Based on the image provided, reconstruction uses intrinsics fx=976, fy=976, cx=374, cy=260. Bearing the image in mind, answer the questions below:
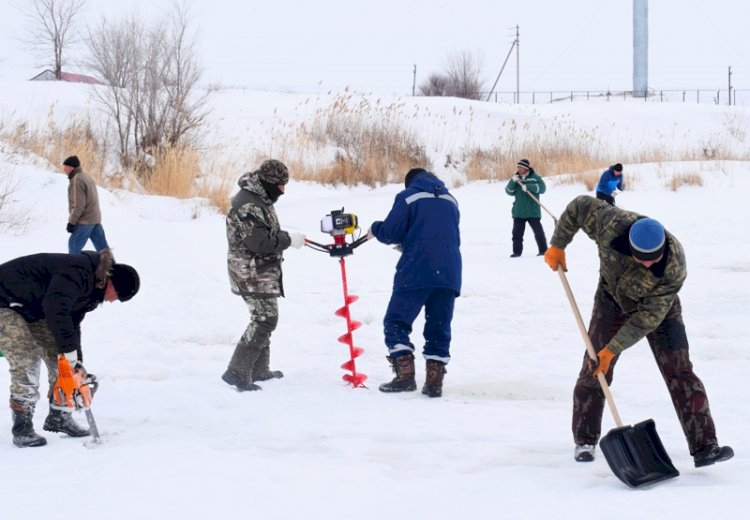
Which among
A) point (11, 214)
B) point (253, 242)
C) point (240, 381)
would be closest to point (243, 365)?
point (240, 381)

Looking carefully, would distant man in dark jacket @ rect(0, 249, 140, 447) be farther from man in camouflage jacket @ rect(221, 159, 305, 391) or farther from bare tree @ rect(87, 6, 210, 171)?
bare tree @ rect(87, 6, 210, 171)

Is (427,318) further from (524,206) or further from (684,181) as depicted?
(684,181)

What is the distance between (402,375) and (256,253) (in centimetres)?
145

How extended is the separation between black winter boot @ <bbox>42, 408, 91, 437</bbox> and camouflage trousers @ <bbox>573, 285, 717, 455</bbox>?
3.06m

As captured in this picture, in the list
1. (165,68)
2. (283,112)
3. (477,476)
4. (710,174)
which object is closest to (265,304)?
(477,476)

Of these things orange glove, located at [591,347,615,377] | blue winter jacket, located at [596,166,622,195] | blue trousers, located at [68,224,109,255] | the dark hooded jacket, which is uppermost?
blue winter jacket, located at [596,166,622,195]

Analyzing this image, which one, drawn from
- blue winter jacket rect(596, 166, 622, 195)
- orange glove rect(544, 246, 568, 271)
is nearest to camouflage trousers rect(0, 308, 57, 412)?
orange glove rect(544, 246, 568, 271)

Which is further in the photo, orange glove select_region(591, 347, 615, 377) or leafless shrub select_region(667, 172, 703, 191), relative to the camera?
leafless shrub select_region(667, 172, 703, 191)

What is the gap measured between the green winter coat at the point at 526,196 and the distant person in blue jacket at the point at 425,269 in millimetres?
6670

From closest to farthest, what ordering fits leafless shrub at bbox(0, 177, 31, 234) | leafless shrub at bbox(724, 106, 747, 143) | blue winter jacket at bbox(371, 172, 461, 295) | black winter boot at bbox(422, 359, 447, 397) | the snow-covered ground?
the snow-covered ground, blue winter jacket at bbox(371, 172, 461, 295), black winter boot at bbox(422, 359, 447, 397), leafless shrub at bbox(0, 177, 31, 234), leafless shrub at bbox(724, 106, 747, 143)

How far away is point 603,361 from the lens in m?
5.25

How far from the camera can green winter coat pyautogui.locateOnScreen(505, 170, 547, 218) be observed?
13.9 metres

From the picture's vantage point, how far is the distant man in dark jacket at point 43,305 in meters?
5.45

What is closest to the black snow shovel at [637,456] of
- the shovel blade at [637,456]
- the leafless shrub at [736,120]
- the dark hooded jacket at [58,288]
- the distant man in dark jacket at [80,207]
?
the shovel blade at [637,456]
